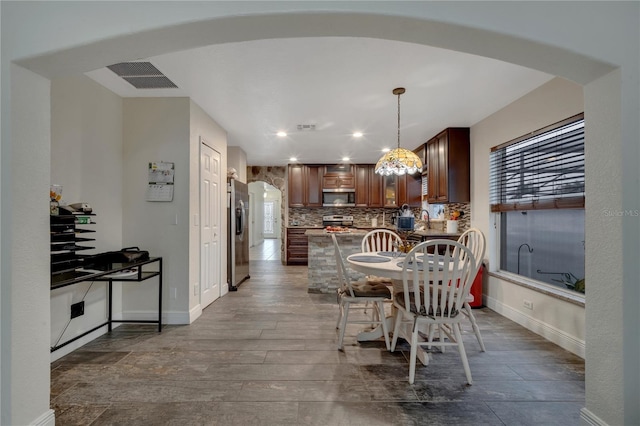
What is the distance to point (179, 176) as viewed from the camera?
298 cm

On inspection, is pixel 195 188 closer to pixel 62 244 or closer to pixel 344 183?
pixel 62 244

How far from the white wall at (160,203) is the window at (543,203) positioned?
357 cm

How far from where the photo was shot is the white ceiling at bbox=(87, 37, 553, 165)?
2.14 meters

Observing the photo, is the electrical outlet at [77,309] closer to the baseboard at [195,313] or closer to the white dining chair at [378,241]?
the baseboard at [195,313]

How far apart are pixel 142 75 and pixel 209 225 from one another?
1766mm

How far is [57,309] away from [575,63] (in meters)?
3.76

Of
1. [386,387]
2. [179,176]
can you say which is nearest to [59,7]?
[179,176]

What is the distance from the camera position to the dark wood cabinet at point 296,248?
6391 millimetres

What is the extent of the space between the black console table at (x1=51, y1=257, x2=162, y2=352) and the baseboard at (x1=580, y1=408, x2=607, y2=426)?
307cm

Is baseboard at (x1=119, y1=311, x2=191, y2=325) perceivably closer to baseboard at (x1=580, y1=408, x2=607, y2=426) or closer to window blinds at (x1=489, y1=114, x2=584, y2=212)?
baseboard at (x1=580, y1=408, x2=607, y2=426)

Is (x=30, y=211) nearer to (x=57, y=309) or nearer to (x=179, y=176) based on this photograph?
(x=57, y=309)

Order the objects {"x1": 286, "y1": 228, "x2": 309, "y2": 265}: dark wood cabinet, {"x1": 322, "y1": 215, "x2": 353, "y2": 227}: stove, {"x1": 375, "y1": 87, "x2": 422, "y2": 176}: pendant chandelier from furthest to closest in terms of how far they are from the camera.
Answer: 1. {"x1": 322, "y1": 215, "x2": 353, "y2": 227}: stove
2. {"x1": 286, "y1": 228, "x2": 309, "y2": 265}: dark wood cabinet
3. {"x1": 375, "y1": 87, "x2": 422, "y2": 176}: pendant chandelier

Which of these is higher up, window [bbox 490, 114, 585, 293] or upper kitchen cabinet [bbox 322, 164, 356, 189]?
upper kitchen cabinet [bbox 322, 164, 356, 189]

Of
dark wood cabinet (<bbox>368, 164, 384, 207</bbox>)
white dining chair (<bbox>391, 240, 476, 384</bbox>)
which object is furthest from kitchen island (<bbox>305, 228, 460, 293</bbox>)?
dark wood cabinet (<bbox>368, 164, 384, 207</bbox>)
